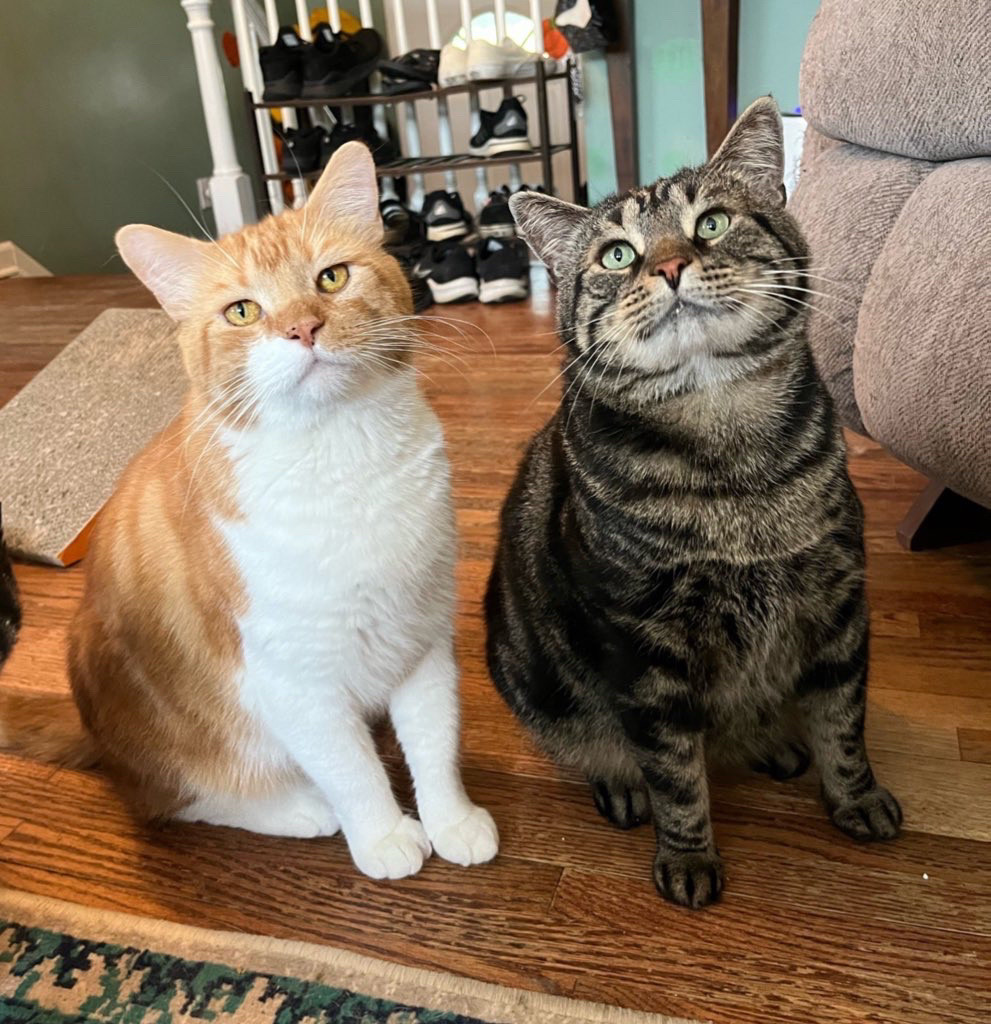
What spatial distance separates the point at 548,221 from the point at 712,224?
0.20 m

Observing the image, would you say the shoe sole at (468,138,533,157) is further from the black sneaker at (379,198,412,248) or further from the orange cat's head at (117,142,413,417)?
the orange cat's head at (117,142,413,417)

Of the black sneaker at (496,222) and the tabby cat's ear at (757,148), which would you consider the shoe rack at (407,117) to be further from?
the tabby cat's ear at (757,148)

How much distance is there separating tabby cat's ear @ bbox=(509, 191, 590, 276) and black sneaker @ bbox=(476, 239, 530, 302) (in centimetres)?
190

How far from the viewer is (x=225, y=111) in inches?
138

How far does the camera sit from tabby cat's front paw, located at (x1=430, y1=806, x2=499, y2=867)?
1046 mm

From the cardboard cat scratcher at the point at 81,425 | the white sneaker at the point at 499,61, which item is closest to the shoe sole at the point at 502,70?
the white sneaker at the point at 499,61

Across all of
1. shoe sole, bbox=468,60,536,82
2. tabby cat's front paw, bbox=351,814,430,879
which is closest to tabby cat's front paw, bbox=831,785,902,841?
tabby cat's front paw, bbox=351,814,430,879

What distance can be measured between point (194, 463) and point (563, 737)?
1.71 ft

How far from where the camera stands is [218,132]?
3545mm

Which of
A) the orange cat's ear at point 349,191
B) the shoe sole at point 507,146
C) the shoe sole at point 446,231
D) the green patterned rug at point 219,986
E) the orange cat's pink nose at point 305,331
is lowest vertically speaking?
the green patterned rug at point 219,986

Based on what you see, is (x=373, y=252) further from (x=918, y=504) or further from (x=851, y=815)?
(x=918, y=504)

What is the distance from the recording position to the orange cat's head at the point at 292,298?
2.94 feet

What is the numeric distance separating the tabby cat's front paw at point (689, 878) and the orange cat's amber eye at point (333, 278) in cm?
68

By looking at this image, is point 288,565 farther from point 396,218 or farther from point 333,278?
point 396,218
